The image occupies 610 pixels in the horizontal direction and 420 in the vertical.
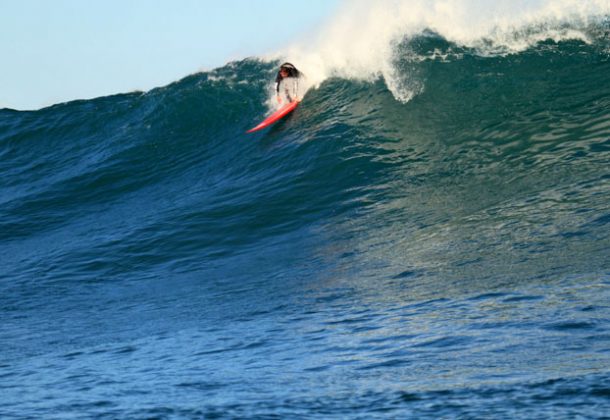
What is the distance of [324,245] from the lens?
10.5 meters

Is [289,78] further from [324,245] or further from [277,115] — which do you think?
[324,245]

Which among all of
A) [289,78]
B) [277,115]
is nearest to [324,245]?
[277,115]

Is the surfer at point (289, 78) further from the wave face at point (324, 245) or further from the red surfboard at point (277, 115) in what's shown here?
the wave face at point (324, 245)

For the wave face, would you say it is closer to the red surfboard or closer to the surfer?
the red surfboard

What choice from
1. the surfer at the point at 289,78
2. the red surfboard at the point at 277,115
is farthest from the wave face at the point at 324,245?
the surfer at the point at 289,78

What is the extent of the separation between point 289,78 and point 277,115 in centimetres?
150

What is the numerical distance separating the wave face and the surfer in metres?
0.32

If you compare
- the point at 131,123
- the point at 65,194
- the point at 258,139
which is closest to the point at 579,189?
the point at 258,139

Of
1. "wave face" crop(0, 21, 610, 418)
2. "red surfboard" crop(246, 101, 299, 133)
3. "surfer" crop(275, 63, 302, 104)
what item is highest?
"surfer" crop(275, 63, 302, 104)

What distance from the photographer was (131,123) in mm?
18812

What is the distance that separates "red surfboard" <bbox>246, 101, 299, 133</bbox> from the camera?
15.6 meters

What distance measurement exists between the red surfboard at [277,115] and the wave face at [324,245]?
6.0 inches

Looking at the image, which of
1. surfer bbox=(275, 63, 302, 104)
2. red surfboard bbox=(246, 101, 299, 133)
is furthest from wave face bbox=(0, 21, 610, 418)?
surfer bbox=(275, 63, 302, 104)

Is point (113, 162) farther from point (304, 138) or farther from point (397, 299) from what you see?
point (397, 299)
